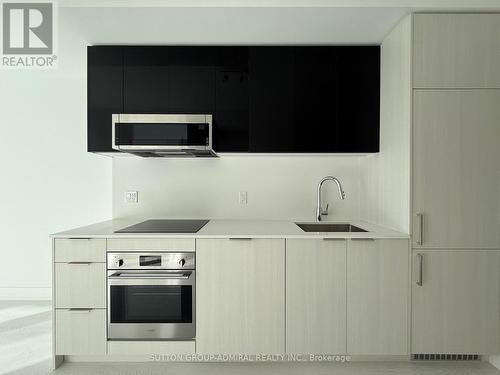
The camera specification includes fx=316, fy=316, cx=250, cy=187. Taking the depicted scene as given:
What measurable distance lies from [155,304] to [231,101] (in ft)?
5.14

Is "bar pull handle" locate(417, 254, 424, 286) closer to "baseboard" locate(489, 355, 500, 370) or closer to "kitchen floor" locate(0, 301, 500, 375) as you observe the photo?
"kitchen floor" locate(0, 301, 500, 375)

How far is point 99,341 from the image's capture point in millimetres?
2059

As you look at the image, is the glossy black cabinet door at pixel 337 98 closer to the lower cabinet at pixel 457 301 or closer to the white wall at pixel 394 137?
the white wall at pixel 394 137

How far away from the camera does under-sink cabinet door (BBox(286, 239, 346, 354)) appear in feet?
6.77

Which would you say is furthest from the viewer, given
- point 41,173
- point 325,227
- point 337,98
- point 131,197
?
point 41,173

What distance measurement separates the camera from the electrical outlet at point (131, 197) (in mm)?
2859

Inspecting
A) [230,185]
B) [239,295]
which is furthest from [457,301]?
[230,185]

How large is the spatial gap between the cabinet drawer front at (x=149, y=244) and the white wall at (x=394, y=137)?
1443 millimetres

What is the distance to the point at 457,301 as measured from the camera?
2.04 meters

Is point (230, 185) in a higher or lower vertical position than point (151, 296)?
higher

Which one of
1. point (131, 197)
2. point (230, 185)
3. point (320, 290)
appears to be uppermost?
point (230, 185)

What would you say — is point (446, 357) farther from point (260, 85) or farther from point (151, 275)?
point (260, 85)

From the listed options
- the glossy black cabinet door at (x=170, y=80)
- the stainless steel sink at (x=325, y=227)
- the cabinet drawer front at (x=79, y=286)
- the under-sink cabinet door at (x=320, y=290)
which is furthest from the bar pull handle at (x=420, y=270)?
the cabinet drawer front at (x=79, y=286)

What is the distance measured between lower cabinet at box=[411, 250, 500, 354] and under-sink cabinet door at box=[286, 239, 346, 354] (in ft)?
1.58
